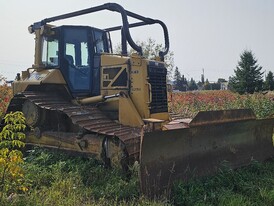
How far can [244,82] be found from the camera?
121ft

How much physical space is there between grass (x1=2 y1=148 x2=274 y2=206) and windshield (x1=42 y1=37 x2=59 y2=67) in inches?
99.9

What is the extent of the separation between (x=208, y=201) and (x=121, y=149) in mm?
1785

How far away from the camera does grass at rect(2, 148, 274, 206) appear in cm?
423

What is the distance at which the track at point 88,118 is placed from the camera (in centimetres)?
536

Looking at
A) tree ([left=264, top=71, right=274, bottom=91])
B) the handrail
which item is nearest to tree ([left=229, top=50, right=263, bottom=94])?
tree ([left=264, top=71, right=274, bottom=91])

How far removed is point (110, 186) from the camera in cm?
482

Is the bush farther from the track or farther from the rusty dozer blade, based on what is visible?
the track

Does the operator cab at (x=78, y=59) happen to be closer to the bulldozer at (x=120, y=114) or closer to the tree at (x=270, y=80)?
the bulldozer at (x=120, y=114)

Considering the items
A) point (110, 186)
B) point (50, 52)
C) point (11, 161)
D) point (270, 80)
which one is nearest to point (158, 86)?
point (50, 52)

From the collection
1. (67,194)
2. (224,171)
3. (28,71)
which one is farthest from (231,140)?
(28,71)

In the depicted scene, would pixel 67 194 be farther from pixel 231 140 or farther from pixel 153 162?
pixel 231 140

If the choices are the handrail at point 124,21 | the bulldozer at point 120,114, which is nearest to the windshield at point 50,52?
the bulldozer at point 120,114

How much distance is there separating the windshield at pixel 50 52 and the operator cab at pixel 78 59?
0.06 metres

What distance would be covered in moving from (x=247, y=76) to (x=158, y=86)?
32744 mm
